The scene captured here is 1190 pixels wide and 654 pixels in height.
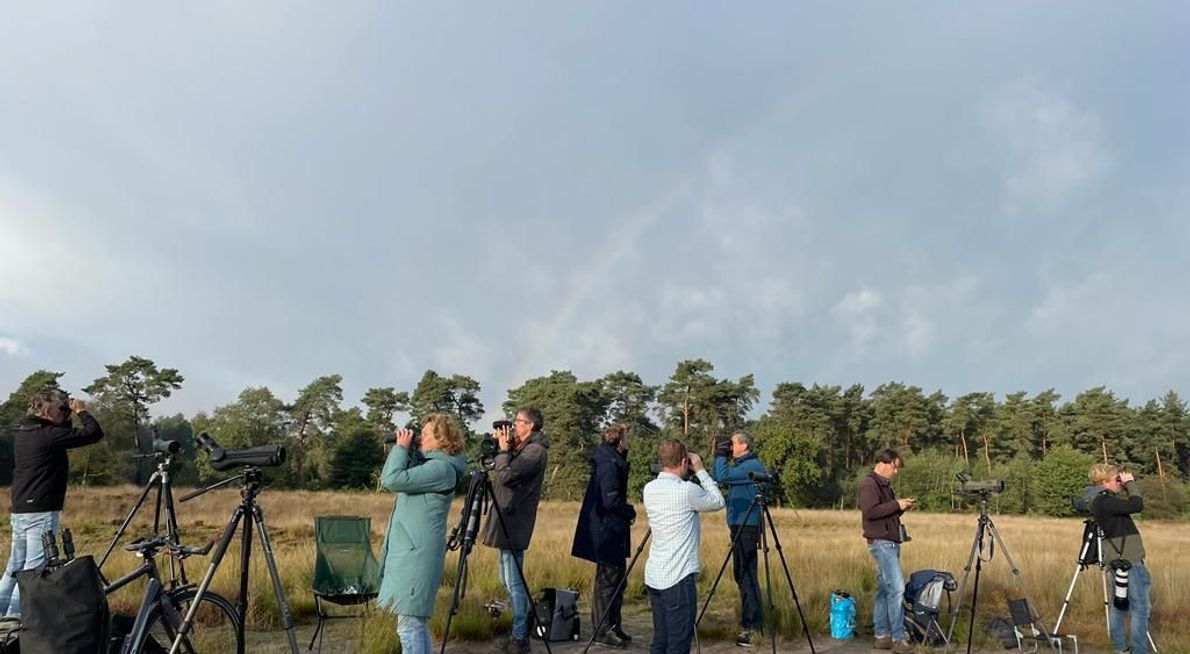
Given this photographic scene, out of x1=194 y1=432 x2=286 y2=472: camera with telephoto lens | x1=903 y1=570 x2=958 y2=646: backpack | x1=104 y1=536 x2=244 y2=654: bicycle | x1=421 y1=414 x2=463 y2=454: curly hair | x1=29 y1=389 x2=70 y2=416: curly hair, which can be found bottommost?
x1=903 y1=570 x2=958 y2=646: backpack

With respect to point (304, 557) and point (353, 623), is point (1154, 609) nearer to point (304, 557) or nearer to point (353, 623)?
point (353, 623)

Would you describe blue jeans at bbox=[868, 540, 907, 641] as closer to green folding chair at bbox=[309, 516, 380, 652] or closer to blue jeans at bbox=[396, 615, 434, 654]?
blue jeans at bbox=[396, 615, 434, 654]

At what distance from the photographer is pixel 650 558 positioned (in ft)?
15.5

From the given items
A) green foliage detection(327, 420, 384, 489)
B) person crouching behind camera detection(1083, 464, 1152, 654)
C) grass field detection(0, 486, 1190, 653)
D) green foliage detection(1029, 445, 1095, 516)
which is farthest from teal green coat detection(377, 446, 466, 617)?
green foliage detection(1029, 445, 1095, 516)

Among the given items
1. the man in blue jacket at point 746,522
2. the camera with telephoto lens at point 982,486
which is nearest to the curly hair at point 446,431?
the man in blue jacket at point 746,522

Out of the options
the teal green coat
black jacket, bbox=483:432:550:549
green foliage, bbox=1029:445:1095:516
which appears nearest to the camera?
the teal green coat

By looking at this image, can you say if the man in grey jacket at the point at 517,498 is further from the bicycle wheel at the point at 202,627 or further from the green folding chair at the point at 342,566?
the bicycle wheel at the point at 202,627

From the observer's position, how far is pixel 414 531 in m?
4.37

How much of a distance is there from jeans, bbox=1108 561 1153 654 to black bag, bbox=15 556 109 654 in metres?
7.66

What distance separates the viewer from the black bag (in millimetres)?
3568

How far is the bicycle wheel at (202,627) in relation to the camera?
3.94 m

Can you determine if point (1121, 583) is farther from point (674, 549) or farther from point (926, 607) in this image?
point (674, 549)

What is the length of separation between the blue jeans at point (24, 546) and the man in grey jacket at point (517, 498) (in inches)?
129

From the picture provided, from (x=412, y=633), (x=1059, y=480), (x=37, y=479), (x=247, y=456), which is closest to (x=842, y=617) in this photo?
(x=412, y=633)
